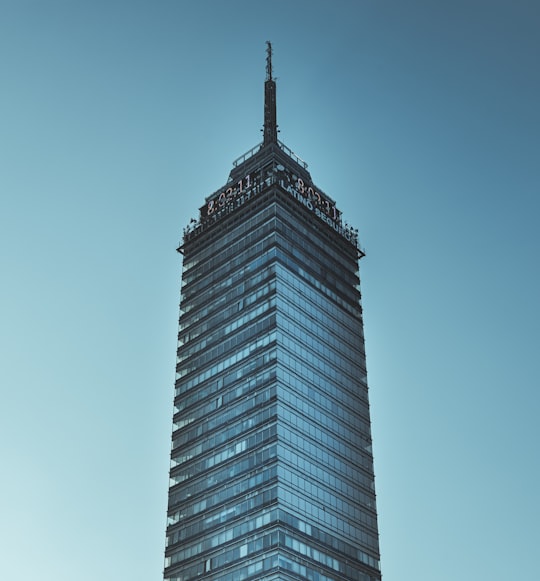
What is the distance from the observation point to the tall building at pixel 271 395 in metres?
140

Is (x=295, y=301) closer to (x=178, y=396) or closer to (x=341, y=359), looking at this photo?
(x=341, y=359)

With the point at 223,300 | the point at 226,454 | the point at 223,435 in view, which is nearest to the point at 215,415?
the point at 223,435

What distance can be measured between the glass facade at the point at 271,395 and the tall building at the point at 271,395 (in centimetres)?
23

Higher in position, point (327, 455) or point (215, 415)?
point (215, 415)

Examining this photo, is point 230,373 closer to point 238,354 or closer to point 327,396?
point 238,354

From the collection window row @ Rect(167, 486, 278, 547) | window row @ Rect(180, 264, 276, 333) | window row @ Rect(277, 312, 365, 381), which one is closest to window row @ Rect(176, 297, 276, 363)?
window row @ Rect(277, 312, 365, 381)

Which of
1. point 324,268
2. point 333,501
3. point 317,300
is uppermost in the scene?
point 324,268

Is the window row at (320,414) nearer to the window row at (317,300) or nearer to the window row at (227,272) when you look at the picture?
the window row at (317,300)

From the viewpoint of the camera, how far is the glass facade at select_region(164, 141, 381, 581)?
458 feet

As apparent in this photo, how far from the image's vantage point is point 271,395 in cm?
14688

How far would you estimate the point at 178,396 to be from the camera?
16562 centimetres

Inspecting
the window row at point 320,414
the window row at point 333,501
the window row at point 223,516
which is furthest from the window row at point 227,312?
the window row at point 223,516

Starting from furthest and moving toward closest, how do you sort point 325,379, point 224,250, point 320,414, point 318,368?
point 224,250
point 325,379
point 318,368
point 320,414

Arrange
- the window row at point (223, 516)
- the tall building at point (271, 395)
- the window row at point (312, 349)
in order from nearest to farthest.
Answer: the window row at point (223, 516) → the tall building at point (271, 395) → the window row at point (312, 349)
